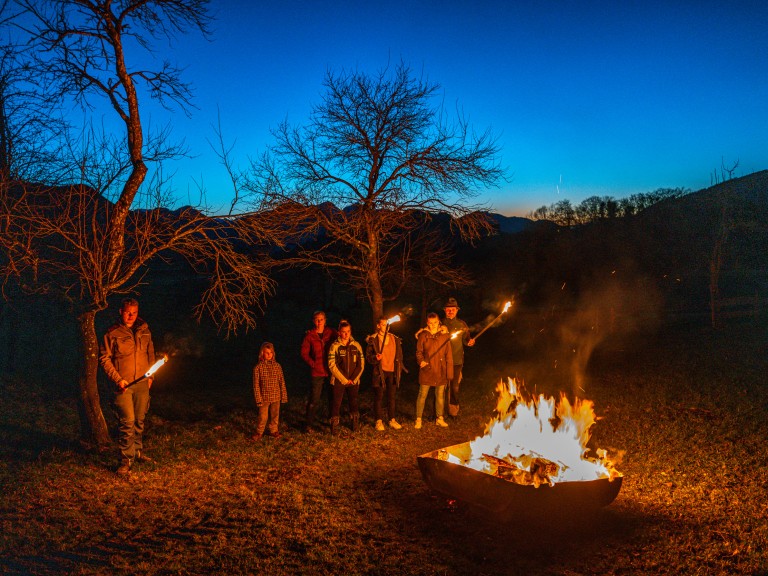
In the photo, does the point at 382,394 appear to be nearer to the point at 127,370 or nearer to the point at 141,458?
the point at 141,458

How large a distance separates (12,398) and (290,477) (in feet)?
29.1

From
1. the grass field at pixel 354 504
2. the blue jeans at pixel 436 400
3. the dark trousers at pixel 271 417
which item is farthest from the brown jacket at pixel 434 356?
the dark trousers at pixel 271 417

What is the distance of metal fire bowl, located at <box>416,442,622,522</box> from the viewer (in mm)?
5254

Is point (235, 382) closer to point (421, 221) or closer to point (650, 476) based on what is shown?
point (421, 221)

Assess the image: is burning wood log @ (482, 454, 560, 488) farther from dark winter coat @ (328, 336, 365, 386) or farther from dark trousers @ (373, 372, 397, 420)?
dark trousers @ (373, 372, 397, 420)

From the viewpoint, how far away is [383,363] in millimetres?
9633

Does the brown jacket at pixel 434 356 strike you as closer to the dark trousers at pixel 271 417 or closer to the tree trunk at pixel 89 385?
the dark trousers at pixel 271 417

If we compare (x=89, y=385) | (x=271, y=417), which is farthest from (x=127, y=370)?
(x=271, y=417)

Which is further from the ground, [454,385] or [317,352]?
[317,352]

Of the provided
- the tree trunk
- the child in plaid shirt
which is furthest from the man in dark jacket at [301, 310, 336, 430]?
the tree trunk

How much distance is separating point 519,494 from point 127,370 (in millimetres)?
4957

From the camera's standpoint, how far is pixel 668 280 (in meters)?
32.6

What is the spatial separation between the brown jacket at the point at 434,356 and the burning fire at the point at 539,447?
2457mm

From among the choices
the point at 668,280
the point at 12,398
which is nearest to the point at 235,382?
the point at 12,398
